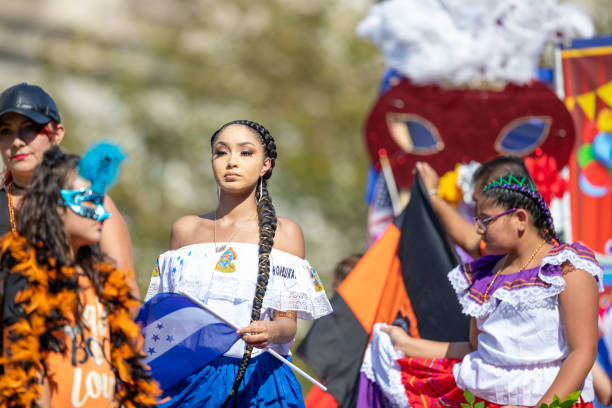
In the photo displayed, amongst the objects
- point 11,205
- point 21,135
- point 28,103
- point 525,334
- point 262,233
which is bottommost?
point 525,334

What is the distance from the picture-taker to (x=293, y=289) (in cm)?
341

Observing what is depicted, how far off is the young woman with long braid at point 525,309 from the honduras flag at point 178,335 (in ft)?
3.37

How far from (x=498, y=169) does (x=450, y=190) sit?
1.22 meters

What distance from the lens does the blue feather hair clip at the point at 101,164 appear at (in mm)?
2643

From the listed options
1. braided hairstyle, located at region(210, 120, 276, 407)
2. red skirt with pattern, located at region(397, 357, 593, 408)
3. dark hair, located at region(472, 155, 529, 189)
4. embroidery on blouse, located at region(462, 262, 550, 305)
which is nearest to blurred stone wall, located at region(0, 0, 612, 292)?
dark hair, located at region(472, 155, 529, 189)

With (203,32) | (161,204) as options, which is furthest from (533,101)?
(203,32)

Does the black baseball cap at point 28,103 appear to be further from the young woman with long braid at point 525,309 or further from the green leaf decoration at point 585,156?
the green leaf decoration at point 585,156

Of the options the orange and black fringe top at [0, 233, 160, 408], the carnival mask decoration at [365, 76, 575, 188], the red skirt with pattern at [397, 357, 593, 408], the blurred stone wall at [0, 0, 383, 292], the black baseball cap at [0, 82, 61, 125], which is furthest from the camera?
the blurred stone wall at [0, 0, 383, 292]

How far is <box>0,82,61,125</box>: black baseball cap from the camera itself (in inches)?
122

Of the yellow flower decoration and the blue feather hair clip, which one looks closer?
the blue feather hair clip

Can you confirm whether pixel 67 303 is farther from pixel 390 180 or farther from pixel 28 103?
pixel 390 180

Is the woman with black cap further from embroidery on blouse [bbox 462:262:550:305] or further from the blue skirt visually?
embroidery on blouse [bbox 462:262:550:305]

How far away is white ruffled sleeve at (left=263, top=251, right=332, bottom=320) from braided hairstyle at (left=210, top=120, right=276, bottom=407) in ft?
0.15

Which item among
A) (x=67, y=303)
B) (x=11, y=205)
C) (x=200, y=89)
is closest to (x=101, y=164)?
(x=67, y=303)
